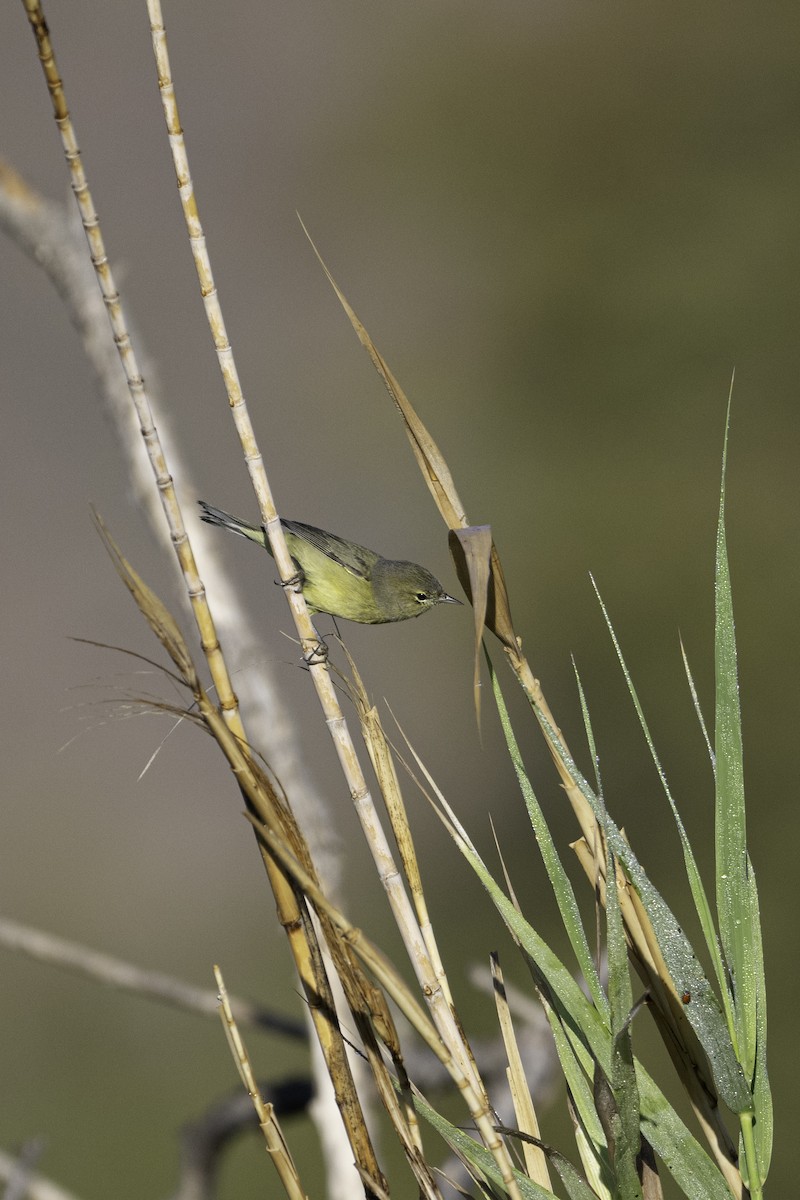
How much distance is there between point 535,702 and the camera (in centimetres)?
113

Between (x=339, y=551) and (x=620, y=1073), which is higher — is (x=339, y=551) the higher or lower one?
the higher one

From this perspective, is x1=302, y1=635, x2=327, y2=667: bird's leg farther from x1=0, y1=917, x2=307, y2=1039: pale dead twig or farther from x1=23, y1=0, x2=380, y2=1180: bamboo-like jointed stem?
x1=0, y1=917, x2=307, y2=1039: pale dead twig

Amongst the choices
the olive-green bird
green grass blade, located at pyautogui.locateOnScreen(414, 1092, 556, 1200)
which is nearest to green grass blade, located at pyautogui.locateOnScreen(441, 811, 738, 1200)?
green grass blade, located at pyautogui.locateOnScreen(414, 1092, 556, 1200)

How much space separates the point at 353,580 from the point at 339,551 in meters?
0.09

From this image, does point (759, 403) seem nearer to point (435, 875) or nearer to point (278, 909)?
point (435, 875)

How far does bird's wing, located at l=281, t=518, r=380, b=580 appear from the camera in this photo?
110 inches

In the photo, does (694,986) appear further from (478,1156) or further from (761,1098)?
(478,1156)

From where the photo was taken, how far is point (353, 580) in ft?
9.08

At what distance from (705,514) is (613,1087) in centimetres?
498

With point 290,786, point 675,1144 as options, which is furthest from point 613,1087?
point 290,786

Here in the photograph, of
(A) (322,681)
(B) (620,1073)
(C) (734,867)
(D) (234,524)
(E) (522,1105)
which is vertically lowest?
(E) (522,1105)

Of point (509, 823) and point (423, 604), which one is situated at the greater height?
point (423, 604)

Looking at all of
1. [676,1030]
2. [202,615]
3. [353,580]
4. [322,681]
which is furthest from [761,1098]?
[353,580]

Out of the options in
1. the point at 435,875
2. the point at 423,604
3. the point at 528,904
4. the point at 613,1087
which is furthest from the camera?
the point at 435,875
